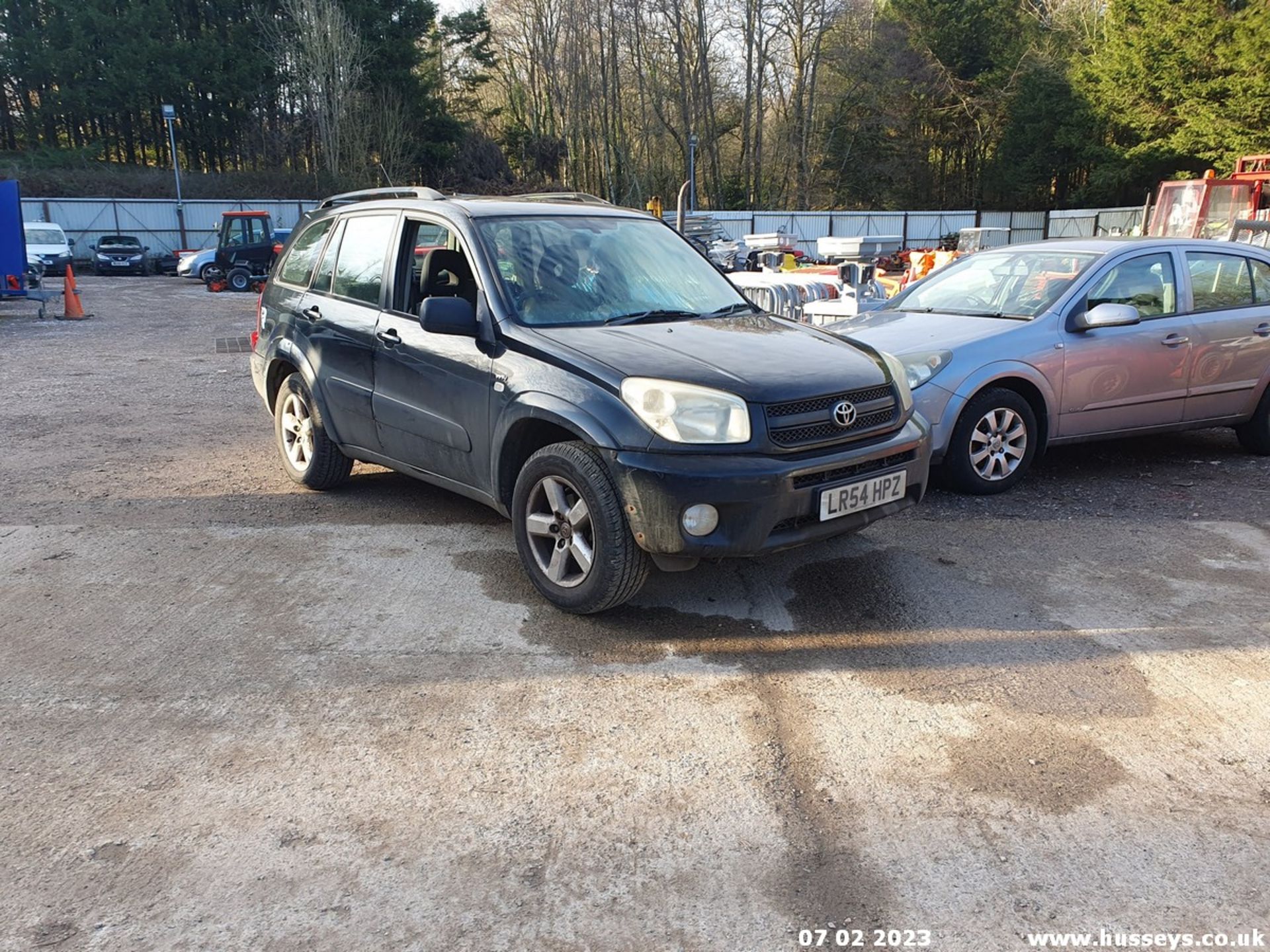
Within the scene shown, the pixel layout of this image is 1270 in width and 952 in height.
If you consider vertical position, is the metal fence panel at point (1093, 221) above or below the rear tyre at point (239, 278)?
above

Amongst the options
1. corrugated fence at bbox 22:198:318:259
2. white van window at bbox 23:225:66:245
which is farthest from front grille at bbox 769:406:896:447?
corrugated fence at bbox 22:198:318:259

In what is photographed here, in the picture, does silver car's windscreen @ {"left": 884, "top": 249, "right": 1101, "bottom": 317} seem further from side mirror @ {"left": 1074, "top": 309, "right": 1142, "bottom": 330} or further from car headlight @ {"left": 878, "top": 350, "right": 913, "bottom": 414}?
car headlight @ {"left": 878, "top": 350, "right": 913, "bottom": 414}

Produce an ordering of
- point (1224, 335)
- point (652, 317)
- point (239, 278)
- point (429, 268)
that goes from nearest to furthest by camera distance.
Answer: point (652, 317), point (429, 268), point (1224, 335), point (239, 278)

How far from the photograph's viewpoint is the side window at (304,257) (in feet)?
20.4

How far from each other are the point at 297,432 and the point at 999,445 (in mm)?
4568

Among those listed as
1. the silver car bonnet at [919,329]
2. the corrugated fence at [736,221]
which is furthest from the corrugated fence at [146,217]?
the silver car bonnet at [919,329]

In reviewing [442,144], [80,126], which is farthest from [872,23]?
[80,126]

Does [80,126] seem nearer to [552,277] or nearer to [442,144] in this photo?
[442,144]

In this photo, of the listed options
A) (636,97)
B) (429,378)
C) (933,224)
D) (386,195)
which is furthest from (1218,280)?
(636,97)

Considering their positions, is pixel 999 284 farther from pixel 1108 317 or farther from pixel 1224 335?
pixel 1224 335

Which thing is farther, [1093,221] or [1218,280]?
[1093,221]

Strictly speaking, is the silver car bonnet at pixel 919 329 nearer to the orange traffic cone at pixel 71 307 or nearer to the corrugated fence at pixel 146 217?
the orange traffic cone at pixel 71 307

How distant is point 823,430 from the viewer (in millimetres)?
4254

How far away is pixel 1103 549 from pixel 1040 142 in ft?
162
